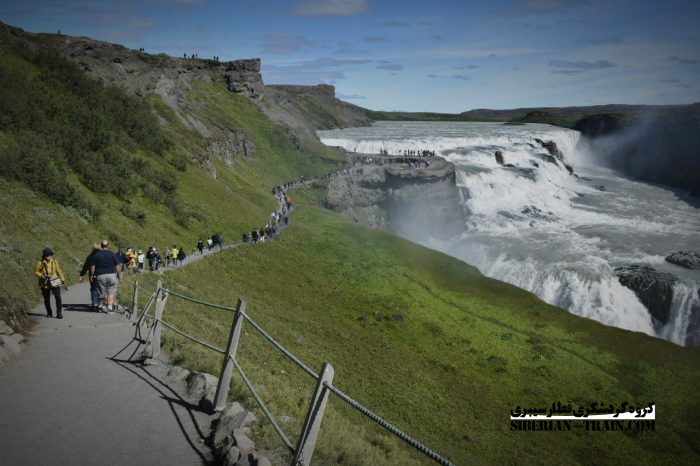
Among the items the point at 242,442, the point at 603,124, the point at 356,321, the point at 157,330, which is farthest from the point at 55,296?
the point at 603,124

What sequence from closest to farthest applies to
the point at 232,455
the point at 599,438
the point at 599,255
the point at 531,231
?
the point at 232,455, the point at 599,438, the point at 599,255, the point at 531,231

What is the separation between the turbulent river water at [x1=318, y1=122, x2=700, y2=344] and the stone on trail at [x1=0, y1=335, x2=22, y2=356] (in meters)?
44.9

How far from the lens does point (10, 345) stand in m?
10.3

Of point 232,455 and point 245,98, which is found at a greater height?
point 245,98

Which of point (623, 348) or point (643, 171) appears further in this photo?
point (643, 171)

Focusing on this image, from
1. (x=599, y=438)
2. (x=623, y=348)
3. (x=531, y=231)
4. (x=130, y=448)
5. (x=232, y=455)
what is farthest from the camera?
(x=531, y=231)

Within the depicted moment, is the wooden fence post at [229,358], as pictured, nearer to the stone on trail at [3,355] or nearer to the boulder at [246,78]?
the stone on trail at [3,355]

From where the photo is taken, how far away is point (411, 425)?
2031 centimetres

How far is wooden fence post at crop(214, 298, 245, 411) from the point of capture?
7445mm

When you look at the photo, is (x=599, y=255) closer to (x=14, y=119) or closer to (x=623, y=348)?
(x=623, y=348)

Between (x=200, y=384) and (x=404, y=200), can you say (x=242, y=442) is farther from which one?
(x=404, y=200)

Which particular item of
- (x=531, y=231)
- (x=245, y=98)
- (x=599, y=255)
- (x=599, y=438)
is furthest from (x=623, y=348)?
(x=245, y=98)

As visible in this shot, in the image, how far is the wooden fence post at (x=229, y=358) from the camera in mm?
7445

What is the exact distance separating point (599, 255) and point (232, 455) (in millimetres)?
54551
